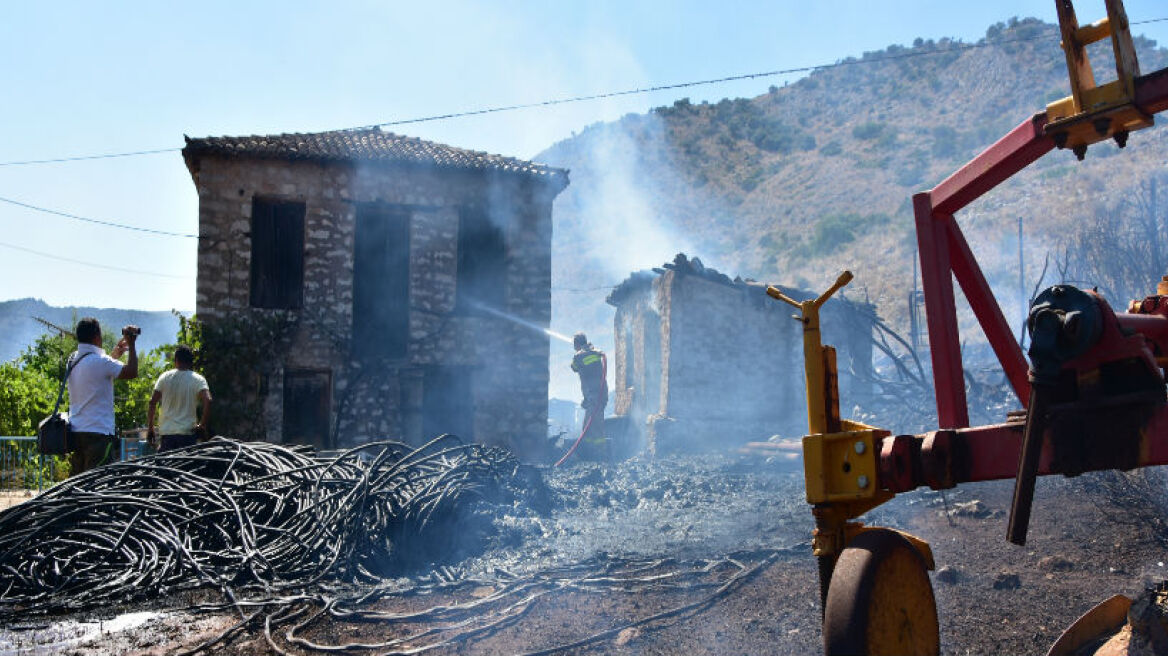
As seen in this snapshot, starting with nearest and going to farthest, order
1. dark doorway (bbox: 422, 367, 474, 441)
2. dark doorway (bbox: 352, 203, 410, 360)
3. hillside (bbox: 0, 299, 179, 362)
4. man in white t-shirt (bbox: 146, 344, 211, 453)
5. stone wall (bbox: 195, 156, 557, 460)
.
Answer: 1. man in white t-shirt (bbox: 146, 344, 211, 453)
2. stone wall (bbox: 195, 156, 557, 460)
3. dark doorway (bbox: 352, 203, 410, 360)
4. dark doorway (bbox: 422, 367, 474, 441)
5. hillside (bbox: 0, 299, 179, 362)

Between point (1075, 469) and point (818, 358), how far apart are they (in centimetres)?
91

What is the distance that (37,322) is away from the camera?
47.1 metres

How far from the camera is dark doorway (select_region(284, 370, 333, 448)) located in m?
15.6

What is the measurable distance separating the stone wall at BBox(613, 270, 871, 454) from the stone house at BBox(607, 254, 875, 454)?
23 mm

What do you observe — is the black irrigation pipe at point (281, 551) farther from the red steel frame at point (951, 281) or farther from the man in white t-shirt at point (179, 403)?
the red steel frame at point (951, 281)

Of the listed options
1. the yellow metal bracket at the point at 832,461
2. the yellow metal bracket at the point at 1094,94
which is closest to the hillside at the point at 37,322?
the yellow metal bracket at the point at 832,461

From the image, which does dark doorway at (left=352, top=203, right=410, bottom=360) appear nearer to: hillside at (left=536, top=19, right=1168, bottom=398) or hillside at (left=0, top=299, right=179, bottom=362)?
hillside at (left=536, top=19, right=1168, bottom=398)

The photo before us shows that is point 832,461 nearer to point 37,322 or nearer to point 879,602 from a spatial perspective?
point 879,602

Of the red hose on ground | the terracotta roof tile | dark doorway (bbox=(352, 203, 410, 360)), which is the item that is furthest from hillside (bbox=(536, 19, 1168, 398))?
dark doorway (bbox=(352, 203, 410, 360))

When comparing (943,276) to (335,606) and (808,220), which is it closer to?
(335,606)

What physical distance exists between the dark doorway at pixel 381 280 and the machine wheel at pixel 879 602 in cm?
1427

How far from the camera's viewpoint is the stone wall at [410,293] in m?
15.5

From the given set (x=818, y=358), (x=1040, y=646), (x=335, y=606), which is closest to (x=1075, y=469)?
(x=818, y=358)

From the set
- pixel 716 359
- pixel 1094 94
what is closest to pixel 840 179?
pixel 716 359
